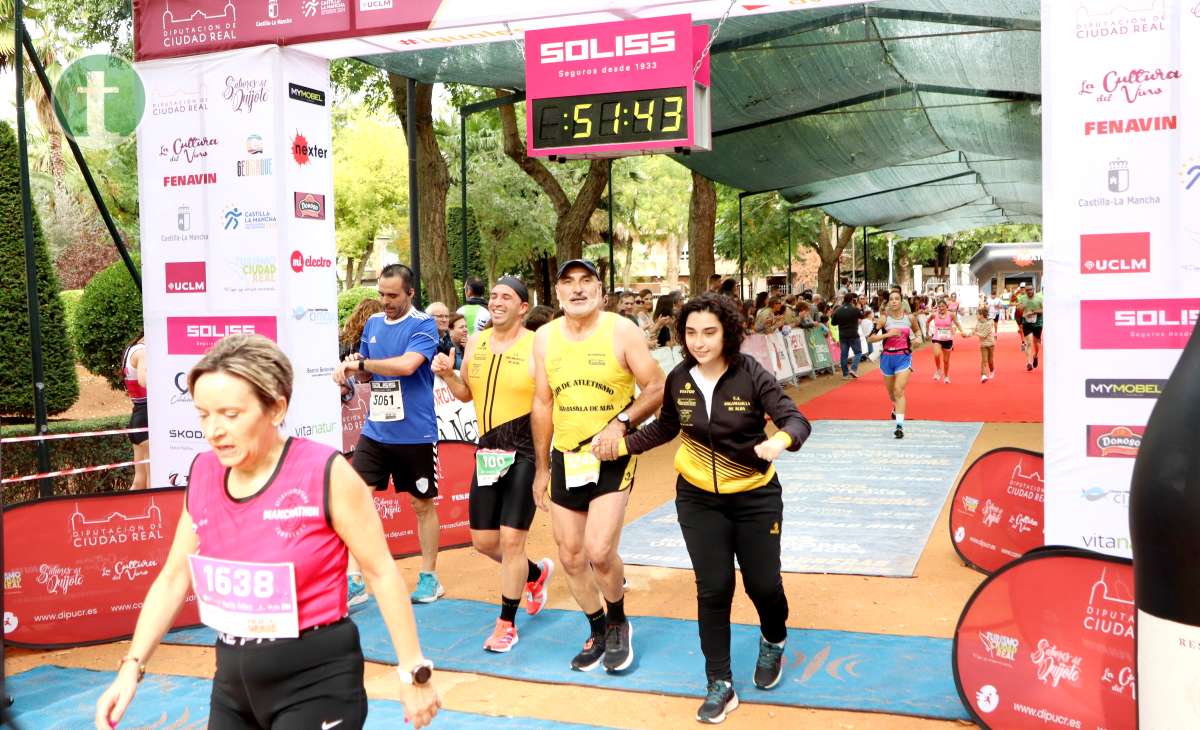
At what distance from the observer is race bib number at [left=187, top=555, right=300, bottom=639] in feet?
9.27

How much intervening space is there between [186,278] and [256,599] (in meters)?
5.74

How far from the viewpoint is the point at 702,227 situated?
22.3 m

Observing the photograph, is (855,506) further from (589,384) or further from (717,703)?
(717,703)

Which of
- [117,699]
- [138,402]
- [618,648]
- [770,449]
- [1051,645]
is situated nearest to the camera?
[117,699]

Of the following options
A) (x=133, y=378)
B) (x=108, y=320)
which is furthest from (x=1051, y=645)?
(x=108, y=320)

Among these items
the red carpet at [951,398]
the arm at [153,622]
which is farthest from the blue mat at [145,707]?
the red carpet at [951,398]

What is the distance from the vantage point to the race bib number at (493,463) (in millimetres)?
6191

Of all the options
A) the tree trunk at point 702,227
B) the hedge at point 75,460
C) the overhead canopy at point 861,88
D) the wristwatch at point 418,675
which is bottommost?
the hedge at point 75,460

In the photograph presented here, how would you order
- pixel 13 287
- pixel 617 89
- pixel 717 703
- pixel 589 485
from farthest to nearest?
pixel 13 287 < pixel 617 89 < pixel 589 485 < pixel 717 703

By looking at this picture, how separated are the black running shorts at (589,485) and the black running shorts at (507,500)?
45cm

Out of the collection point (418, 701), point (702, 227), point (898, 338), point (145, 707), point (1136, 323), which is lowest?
point (145, 707)

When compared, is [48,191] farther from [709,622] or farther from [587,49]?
[709,622]

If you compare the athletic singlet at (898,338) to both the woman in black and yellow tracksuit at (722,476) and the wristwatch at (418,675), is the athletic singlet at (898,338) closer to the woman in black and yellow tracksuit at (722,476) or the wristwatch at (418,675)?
the woman in black and yellow tracksuit at (722,476)

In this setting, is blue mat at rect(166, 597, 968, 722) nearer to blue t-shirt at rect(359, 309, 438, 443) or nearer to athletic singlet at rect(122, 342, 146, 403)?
blue t-shirt at rect(359, 309, 438, 443)
